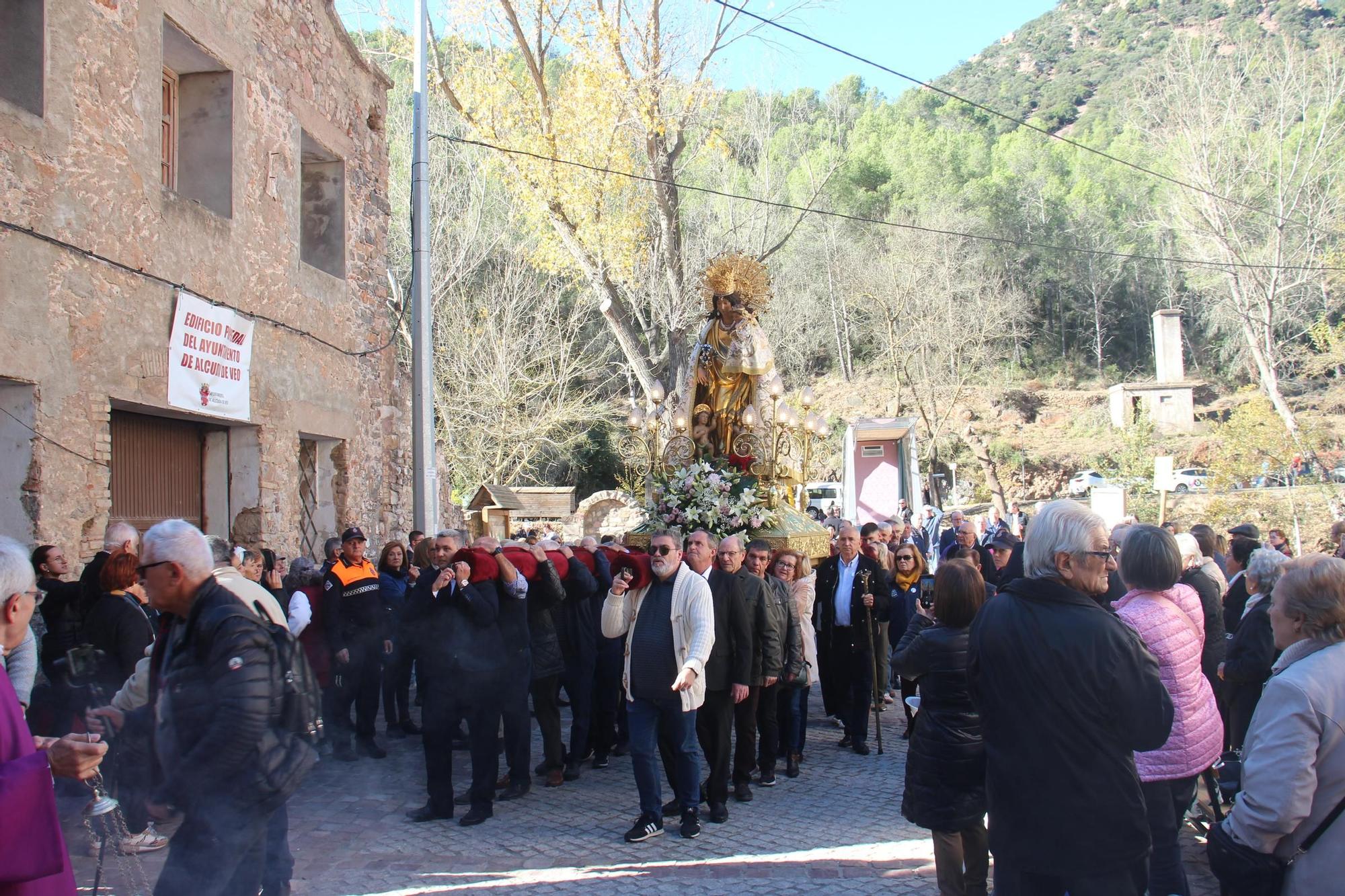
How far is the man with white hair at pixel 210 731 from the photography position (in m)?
3.46

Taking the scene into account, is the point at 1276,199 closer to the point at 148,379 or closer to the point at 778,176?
the point at 778,176

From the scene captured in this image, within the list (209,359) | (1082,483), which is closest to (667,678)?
(209,359)

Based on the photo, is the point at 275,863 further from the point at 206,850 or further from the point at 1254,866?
the point at 1254,866

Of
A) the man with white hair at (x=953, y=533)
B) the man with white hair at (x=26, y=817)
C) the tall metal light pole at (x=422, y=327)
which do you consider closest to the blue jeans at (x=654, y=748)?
the man with white hair at (x=26, y=817)

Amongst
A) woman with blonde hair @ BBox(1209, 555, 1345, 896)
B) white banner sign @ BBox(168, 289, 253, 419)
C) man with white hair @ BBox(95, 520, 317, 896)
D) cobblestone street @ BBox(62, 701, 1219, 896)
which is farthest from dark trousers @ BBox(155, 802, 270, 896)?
white banner sign @ BBox(168, 289, 253, 419)

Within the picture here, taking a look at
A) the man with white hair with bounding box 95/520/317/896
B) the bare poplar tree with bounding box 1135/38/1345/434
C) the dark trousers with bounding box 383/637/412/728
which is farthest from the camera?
the bare poplar tree with bounding box 1135/38/1345/434

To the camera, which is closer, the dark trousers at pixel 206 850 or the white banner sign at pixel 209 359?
the dark trousers at pixel 206 850

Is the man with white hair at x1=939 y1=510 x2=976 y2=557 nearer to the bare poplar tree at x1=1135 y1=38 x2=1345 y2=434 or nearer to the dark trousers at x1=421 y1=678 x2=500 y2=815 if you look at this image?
the dark trousers at x1=421 y1=678 x2=500 y2=815

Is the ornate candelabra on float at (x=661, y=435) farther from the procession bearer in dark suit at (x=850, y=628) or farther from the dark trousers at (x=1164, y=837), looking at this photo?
the dark trousers at (x=1164, y=837)

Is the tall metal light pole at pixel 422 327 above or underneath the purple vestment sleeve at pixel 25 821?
above

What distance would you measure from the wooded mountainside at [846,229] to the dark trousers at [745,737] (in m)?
6.69

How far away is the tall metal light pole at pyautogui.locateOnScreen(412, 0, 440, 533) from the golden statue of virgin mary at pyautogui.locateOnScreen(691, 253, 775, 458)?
3127 millimetres

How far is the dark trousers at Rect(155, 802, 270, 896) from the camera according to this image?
3477 mm

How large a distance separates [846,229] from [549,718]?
50685mm
